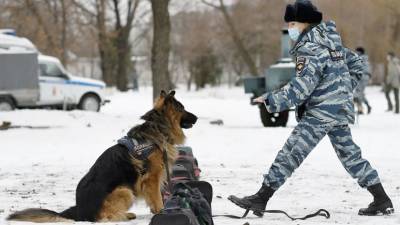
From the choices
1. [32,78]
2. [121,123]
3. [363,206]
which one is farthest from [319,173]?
[32,78]

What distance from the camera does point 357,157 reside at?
6617mm

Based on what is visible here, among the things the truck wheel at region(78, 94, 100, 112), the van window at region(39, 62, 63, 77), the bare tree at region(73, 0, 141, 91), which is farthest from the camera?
the bare tree at region(73, 0, 141, 91)

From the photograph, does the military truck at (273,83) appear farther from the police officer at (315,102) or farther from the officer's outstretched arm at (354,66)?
the police officer at (315,102)

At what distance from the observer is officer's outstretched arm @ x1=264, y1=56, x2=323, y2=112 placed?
6289mm

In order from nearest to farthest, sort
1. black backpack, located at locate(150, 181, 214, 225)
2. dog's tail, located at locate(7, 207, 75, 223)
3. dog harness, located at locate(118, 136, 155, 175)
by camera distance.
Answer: black backpack, located at locate(150, 181, 214, 225), dog's tail, located at locate(7, 207, 75, 223), dog harness, located at locate(118, 136, 155, 175)

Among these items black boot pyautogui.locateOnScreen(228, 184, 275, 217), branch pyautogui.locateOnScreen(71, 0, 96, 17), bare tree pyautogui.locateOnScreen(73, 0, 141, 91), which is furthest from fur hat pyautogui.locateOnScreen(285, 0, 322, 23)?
bare tree pyautogui.locateOnScreen(73, 0, 141, 91)

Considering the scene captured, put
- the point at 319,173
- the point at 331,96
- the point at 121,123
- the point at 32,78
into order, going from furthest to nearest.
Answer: the point at 32,78 → the point at 121,123 → the point at 319,173 → the point at 331,96

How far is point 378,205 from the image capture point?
6.64m

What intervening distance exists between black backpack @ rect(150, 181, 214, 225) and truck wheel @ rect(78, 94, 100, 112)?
2182 centimetres

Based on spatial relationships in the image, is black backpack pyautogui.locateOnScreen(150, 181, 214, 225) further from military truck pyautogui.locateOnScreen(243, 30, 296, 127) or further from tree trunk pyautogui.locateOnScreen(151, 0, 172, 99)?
tree trunk pyautogui.locateOnScreen(151, 0, 172, 99)

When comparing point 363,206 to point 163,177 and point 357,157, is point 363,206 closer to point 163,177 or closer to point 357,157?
point 357,157

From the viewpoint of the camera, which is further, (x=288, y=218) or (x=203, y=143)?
(x=203, y=143)

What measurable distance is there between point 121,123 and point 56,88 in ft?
31.7

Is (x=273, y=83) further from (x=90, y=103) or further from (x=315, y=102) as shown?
(x=315, y=102)
